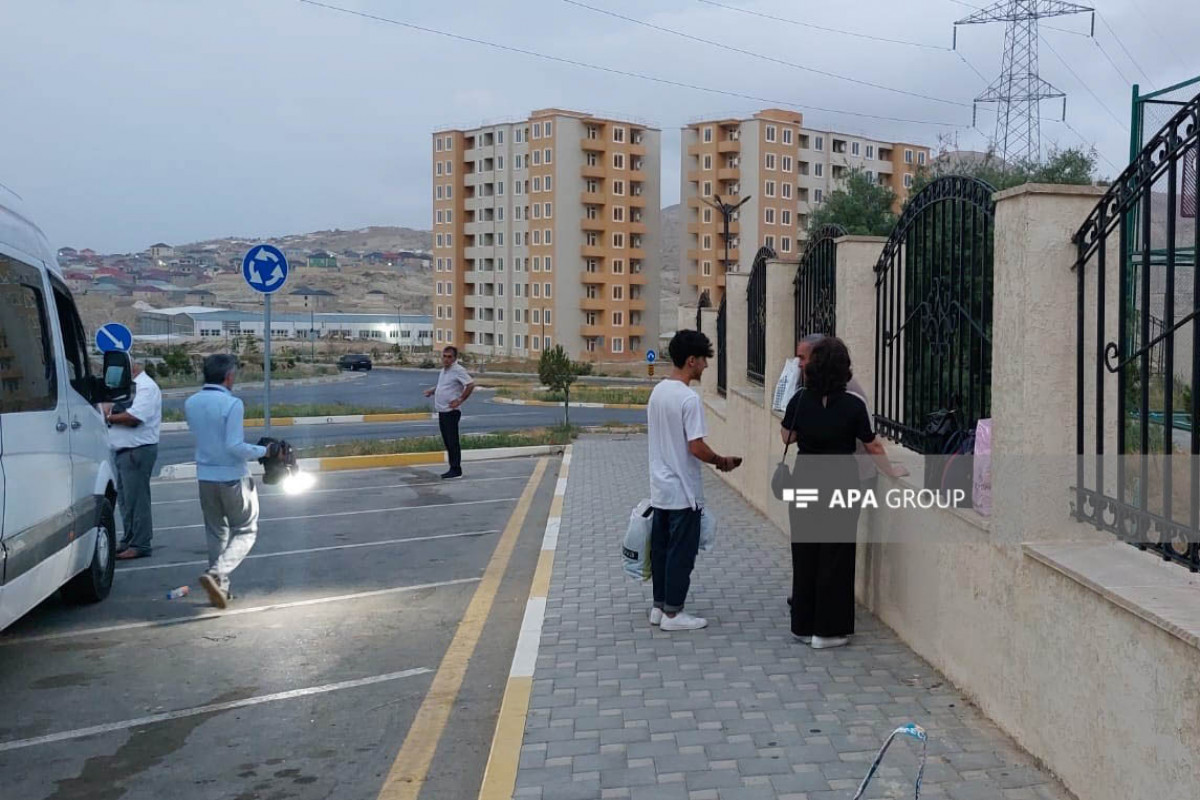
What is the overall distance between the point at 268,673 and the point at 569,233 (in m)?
77.8

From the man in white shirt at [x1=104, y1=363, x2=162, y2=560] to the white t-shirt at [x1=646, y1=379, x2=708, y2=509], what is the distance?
213 inches

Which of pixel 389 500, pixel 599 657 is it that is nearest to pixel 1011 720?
pixel 599 657

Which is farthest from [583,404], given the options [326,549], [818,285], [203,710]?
[203,710]

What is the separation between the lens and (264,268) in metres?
13.9

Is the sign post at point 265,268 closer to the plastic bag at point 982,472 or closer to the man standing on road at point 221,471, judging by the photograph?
the man standing on road at point 221,471

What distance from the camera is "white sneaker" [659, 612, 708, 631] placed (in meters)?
6.62

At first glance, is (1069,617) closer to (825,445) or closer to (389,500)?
(825,445)

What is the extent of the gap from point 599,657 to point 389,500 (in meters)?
7.83

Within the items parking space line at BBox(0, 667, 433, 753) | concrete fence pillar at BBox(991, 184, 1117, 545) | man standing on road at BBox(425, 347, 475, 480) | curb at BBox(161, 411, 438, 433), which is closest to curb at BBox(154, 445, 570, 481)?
man standing on road at BBox(425, 347, 475, 480)

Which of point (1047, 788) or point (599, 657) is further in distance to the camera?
point (599, 657)

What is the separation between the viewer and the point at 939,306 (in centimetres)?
639

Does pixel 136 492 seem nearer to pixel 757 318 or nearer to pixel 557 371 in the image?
pixel 757 318

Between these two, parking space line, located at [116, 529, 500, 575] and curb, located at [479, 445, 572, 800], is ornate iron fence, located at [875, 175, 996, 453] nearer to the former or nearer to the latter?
curb, located at [479, 445, 572, 800]

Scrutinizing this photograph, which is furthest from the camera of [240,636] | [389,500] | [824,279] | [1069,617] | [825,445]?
[389,500]
